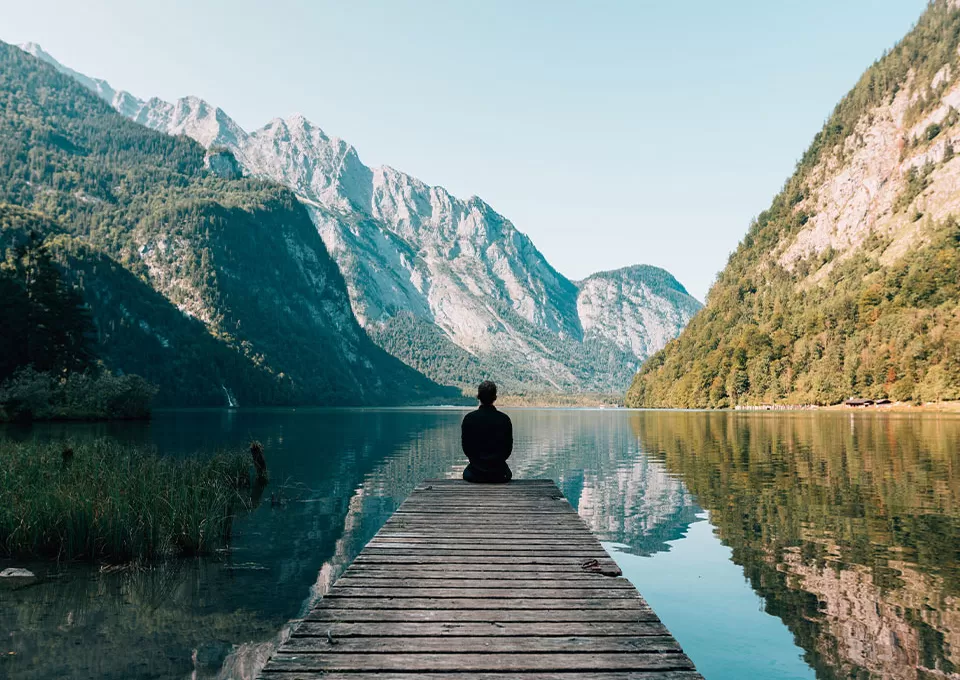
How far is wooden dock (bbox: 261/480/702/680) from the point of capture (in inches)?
256

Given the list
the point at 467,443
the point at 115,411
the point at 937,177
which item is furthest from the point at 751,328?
the point at 467,443

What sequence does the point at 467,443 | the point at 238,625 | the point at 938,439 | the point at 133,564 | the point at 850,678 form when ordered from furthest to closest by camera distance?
the point at 938,439, the point at 467,443, the point at 133,564, the point at 238,625, the point at 850,678

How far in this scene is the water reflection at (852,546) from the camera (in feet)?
39.1

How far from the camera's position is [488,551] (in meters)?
11.8

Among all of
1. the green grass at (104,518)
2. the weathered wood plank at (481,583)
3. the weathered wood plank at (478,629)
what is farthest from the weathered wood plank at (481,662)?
the green grass at (104,518)

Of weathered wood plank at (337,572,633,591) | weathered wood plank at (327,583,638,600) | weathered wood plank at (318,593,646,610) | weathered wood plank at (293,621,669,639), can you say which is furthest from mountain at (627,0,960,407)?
weathered wood plank at (293,621,669,639)

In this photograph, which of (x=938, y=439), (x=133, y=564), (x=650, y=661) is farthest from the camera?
(x=938, y=439)

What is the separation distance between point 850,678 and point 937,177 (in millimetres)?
212312

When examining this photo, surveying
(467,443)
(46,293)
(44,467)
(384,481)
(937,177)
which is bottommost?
(384,481)

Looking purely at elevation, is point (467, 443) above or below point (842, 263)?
below

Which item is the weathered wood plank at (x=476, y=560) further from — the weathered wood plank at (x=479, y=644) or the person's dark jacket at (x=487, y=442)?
the person's dark jacket at (x=487, y=442)

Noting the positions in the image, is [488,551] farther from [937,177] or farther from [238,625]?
[937,177]

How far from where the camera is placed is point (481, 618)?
314 inches

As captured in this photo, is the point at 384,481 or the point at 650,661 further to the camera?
the point at 384,481
